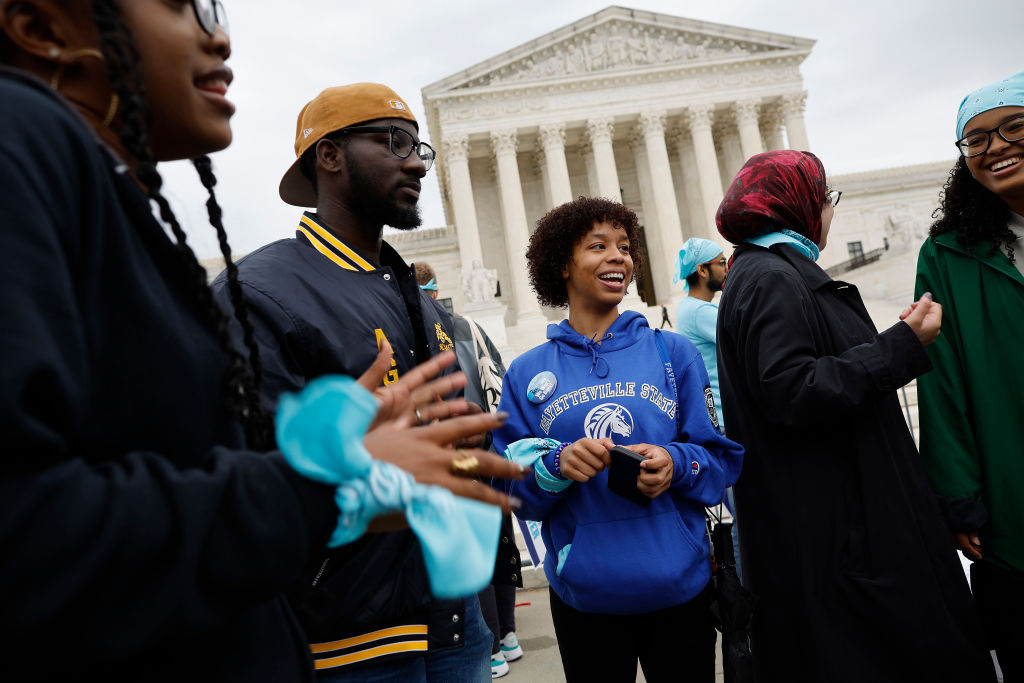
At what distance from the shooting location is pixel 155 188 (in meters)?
1.13

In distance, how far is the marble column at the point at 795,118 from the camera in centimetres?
3516

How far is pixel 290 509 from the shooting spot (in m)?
0.95

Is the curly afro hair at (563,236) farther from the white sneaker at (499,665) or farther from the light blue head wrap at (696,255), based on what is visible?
the white sneaker at (499,665)

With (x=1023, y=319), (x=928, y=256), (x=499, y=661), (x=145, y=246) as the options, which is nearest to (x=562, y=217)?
(x=928, y=256)

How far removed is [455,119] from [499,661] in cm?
3378

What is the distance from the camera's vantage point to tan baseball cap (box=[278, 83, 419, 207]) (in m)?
2.57

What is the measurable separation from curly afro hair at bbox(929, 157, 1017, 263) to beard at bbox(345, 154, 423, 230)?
2382 mm

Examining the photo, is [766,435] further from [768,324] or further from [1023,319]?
[1023,319]

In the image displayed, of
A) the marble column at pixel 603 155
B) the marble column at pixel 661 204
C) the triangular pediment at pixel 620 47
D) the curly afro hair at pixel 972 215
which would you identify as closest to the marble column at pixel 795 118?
the triangular pediment at pixel 620 47

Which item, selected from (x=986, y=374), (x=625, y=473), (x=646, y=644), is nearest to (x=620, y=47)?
(x=986, y=374)

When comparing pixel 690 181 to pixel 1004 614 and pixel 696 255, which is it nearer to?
pixel 696 255

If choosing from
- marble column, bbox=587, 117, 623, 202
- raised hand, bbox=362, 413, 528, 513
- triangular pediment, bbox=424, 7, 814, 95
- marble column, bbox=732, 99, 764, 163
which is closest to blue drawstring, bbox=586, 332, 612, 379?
raised hand, bbox=362, 413, 528, 513

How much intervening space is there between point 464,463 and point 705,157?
37141 mm

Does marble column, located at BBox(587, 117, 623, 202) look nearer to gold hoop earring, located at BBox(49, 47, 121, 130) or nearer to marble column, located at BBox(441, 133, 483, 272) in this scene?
marble column, located at BBox(441, 133, 483, 272)
